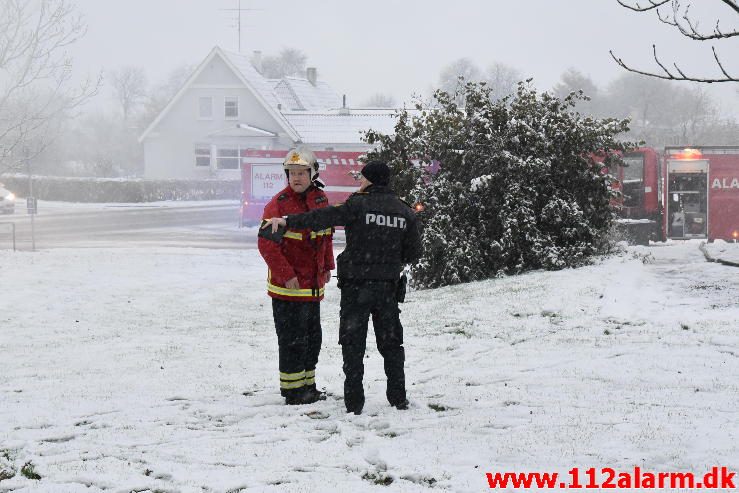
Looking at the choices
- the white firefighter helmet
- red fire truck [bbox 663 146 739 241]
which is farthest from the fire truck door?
the white firefighter helmet

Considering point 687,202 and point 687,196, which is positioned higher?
point 687,196

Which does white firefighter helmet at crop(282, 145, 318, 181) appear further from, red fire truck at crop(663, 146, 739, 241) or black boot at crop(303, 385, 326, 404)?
red fire truck at crop(663, 146, 739, 241)

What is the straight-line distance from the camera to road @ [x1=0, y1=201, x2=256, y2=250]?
965 inches

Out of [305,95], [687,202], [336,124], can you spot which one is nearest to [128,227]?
[687,202]

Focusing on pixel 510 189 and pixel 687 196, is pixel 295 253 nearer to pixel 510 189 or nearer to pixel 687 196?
pixel 510 189

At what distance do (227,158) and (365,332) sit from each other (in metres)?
48.7

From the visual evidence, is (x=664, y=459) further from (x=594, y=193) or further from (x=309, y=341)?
(x=594, y=193)

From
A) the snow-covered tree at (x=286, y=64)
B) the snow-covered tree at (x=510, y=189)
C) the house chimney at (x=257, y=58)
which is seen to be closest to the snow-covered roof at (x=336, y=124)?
the house chimney at (x=257, y=58)

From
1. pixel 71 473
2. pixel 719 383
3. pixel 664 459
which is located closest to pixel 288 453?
pixel 71 473

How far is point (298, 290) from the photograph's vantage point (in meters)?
6.52

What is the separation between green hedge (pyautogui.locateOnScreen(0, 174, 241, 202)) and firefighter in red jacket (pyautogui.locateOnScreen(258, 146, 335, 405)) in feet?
141

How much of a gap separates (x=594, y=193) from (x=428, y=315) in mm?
4741

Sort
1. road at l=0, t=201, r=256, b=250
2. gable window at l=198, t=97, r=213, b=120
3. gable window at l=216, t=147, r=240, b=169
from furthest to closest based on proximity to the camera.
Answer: gable window at l=198, t=97, r=213, b=120, gable window at l=216, t=147, r=240, b=169, road at l=0, t=201, r=256, b=250

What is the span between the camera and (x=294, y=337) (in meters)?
6.62
